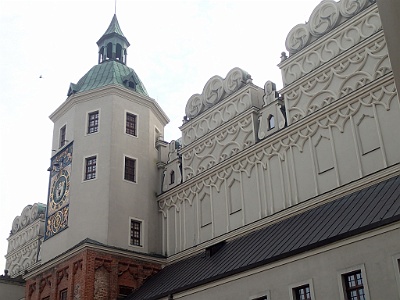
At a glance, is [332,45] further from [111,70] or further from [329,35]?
[111,70]

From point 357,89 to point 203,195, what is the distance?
947 cm

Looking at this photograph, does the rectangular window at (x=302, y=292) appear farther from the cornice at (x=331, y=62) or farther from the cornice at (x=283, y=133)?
the cornice at (x=331, y=62)

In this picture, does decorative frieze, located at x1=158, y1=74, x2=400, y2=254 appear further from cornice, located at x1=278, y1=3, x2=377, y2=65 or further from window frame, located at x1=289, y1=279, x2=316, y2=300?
window frame, located at x1=289, y1=279, x2=316, y2=300

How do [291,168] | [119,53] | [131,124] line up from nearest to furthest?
1. [291,168]
2. [131,124]
3. [119,53]

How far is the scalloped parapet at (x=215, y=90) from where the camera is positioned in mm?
27906

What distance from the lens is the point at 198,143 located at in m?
Answer: 29.1

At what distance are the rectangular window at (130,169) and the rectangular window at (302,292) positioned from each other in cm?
1401

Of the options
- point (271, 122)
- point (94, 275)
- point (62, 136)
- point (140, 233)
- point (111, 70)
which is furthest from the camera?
point (111, 70)

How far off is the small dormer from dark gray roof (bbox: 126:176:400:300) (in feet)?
51.4

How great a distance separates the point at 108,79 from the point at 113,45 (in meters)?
4.60

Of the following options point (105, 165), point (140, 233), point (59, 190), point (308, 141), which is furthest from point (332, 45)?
point (59, 190)

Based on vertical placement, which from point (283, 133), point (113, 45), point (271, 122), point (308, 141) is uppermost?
point (113, 45)

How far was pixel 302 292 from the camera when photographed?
59.8ft

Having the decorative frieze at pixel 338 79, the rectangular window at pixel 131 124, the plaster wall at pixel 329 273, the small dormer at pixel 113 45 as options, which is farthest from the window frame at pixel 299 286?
the small dormer at pixel 113 45
